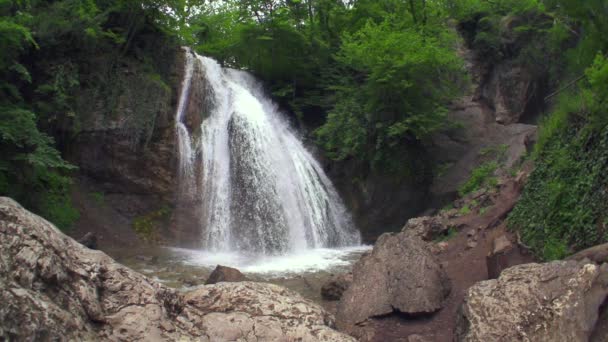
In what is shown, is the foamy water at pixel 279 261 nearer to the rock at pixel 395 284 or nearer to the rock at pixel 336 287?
the rock at pixel 336 287

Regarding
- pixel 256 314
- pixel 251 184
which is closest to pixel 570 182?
pixel 256 314

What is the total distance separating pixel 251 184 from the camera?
14883 mm

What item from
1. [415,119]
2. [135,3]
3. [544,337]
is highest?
[135,3]

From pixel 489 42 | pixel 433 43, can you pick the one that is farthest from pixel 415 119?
pixel 489 42

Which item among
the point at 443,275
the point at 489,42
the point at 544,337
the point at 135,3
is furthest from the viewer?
the point at 489,42

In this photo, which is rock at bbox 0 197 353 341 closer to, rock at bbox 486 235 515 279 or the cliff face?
rock at bbox 486 235 515 279

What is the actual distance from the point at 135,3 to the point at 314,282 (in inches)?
410

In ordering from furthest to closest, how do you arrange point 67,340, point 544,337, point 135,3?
point 135,3, point 544,337, point 67,340

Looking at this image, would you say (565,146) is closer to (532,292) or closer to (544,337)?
(532,292)

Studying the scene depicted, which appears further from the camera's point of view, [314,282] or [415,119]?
[415,119]

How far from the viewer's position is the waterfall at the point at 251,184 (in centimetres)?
1407

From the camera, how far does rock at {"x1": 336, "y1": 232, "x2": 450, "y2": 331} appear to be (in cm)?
668

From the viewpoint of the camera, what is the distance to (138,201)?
46.7 ft

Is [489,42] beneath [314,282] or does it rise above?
above
